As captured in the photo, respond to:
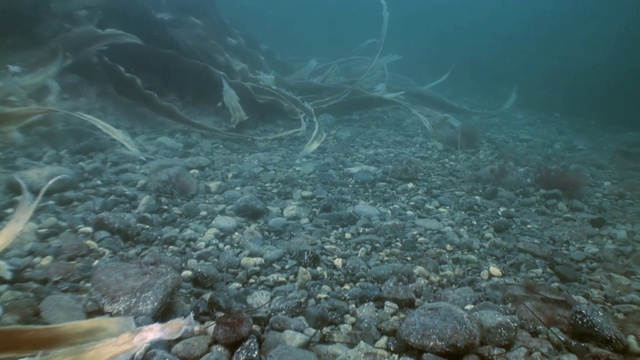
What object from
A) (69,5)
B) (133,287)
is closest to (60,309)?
(133,287)

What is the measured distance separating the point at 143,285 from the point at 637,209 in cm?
499

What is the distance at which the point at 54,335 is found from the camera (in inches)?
53.3

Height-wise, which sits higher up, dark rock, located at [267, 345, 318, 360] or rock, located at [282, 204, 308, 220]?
rock, located at [282, 204, 308, 220]

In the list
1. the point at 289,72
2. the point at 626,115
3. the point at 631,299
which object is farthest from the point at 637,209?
the point at 626,115

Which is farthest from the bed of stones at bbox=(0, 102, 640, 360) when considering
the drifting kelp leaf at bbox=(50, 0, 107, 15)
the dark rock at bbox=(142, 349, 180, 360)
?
the drifting kelp leaf at bbox=(50, 0, 107, 15)

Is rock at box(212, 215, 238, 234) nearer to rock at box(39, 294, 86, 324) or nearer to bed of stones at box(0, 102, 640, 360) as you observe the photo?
bed of stones at box(0, 102, 640, 360)

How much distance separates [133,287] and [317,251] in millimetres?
1196

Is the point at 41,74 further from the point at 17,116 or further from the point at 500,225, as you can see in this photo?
the point at 500,225

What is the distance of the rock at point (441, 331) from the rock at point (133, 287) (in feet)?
4.16

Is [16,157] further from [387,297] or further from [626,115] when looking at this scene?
[626,115]

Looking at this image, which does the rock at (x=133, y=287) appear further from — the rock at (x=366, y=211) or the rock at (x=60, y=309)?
the rock at (x=366, y=211)

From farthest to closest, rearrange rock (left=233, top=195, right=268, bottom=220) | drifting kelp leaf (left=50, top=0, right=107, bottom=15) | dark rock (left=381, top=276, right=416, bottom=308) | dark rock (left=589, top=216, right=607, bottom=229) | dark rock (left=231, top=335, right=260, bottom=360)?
drifting kelp leaf (left=50, top=0, right=107, bottom=15) < dark rock (left=589, top=216, right=607, bottom=229) < rock (left=233, top=195, right=268, bottom=220) < dark rock (left=381, top=276, right=416, bottom=308) < dark rock (left=231, top=335, right=260, bottom=360)

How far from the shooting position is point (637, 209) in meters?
3.95

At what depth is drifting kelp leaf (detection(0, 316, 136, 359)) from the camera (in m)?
1.28
